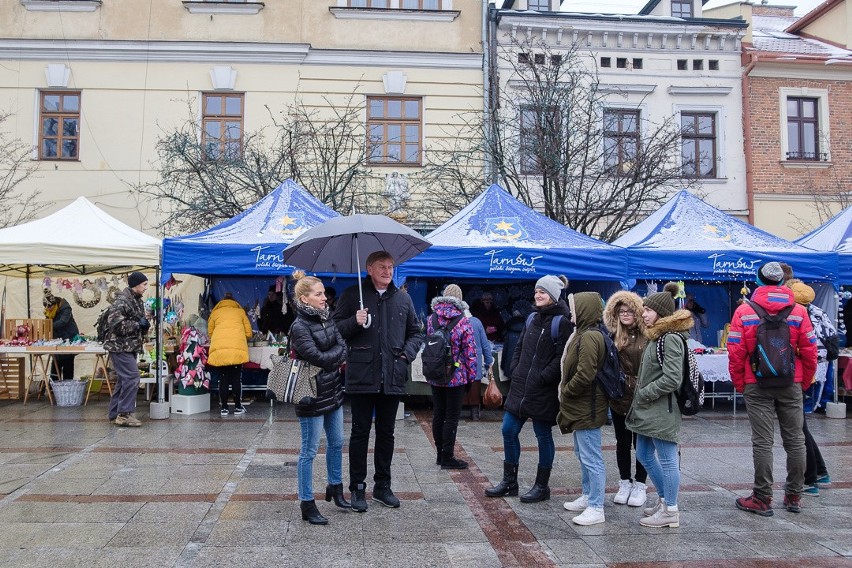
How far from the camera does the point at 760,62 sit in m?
17.2

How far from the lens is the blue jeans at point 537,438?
5496 mm

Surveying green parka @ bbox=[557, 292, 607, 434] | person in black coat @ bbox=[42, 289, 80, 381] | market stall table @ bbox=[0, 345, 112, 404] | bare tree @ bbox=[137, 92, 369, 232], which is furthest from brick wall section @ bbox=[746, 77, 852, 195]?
person in black coat @ bbox=[42, 289, 80, 381]

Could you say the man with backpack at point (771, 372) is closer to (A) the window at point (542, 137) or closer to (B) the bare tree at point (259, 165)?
(A) the window at point (542, 137)

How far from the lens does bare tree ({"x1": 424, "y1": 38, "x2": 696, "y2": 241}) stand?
44.5 feet

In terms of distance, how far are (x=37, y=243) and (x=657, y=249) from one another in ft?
27.1

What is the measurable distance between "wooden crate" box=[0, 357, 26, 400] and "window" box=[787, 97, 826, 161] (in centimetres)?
1688

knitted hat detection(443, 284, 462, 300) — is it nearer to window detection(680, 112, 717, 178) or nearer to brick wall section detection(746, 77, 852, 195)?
window detection(680, 112, 717, 178)

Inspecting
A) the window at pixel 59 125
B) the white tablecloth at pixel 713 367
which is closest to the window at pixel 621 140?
the white tablecloth at pixel 713 367

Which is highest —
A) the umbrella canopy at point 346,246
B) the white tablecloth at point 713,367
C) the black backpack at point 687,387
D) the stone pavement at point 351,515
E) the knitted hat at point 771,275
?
the umbrella canopy at point 346,246

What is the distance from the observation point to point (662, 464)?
505 centimetres

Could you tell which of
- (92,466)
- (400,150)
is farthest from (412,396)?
(400,150)

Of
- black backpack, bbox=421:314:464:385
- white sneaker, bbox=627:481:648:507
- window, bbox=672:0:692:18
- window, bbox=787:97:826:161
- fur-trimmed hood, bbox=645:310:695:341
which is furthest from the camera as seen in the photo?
window, bbox=672:0:692:18

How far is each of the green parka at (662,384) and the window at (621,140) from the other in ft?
30.1

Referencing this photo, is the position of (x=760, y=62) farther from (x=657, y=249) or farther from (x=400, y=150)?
(x=657, y=249)
